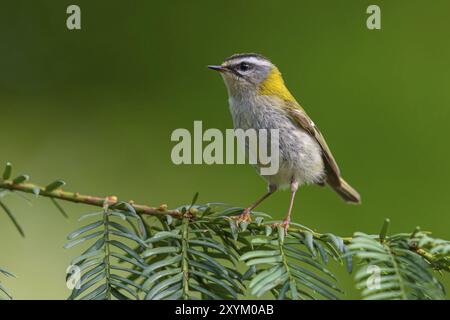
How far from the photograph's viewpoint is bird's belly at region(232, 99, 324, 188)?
2.15 m

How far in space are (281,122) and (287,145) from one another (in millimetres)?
99

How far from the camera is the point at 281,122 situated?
219 cm

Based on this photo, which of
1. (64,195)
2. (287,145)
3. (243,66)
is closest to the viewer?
(64,195)

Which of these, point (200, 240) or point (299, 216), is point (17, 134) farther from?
point (200, 240)

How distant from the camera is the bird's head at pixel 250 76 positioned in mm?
2355

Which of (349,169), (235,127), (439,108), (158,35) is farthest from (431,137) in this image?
(158,35)

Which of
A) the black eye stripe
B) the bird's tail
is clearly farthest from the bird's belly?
the black eye stripe

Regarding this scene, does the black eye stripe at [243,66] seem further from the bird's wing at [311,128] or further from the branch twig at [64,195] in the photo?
the branch twig at [64,195]

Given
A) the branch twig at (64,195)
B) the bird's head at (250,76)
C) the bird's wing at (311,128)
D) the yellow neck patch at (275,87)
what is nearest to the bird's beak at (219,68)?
the bird's head at (250,76)

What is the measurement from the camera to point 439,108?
2227mm

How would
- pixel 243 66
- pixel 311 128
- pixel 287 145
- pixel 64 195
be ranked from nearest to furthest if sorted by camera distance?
1. pixel 64 195
2. pixel 287 145
3. pixel 311 128
4. pixel 243 66

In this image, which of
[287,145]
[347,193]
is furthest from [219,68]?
[347,193]

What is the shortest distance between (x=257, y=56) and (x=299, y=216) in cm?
70

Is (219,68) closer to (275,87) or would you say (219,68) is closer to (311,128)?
(275,87)
